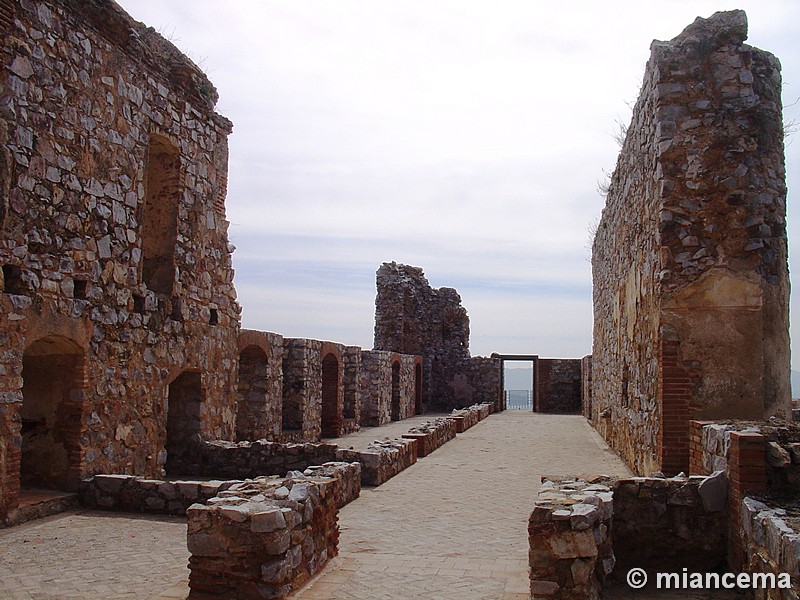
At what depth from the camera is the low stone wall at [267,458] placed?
1127 cm

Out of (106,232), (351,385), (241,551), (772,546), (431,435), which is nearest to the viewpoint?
(772,546)

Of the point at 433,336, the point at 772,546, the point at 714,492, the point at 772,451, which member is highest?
the point at 433,336

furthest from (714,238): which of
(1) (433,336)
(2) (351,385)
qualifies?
(1) (433,336)

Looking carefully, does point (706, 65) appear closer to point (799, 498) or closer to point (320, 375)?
point (799, 498)

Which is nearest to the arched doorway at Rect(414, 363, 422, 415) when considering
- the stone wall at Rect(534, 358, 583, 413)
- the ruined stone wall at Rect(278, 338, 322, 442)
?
the stone wall at Rect(534, 358, 583, 413)

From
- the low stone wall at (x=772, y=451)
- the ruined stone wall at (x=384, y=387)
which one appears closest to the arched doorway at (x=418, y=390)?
the ruined stone wall at (x=384, y=387)

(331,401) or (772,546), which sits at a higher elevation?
(331,401)

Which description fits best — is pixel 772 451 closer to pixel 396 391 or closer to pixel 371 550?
pixel 371 550

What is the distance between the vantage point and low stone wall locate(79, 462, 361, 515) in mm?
8414

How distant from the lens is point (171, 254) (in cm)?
1139

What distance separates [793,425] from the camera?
6.55 m

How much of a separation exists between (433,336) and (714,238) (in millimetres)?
24446

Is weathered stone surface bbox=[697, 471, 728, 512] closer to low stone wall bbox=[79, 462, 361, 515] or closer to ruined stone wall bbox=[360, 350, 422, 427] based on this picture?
low stone wall bbox=[79, 462, 361, 515]

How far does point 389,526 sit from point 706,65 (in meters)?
7.24
